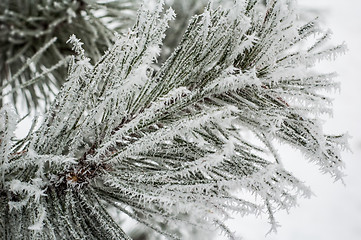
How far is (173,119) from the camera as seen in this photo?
1.73 feet

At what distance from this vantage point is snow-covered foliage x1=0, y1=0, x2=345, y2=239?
1.55 ft

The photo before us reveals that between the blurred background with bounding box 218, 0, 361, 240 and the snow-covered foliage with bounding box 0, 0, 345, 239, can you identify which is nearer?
the snow-covered foliage with bounding box 0, 0, 345, 239

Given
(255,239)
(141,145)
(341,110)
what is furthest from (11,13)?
(341,110)

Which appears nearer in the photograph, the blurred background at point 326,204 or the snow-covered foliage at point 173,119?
the snow-covered foliage at point 173,119

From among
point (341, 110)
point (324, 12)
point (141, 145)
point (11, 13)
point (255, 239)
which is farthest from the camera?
point (341, 110)

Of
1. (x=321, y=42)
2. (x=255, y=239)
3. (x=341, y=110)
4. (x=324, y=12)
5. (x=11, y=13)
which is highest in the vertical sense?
(x=341, y=110)

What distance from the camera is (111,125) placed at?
0.51 metres

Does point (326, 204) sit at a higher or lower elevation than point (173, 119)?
higher

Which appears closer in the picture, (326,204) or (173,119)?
(173,119)

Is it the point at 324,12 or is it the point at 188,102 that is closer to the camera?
the point at 188,102

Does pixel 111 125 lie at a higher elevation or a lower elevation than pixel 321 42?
lower

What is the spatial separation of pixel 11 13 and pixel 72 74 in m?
0.61

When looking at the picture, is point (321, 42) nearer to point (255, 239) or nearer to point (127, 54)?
point (127, 54)

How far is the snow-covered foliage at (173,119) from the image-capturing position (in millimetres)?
474
